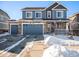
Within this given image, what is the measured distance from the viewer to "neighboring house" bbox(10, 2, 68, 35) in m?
3.04

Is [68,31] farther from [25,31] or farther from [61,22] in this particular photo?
[25,31]

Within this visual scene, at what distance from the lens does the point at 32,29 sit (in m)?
3.18

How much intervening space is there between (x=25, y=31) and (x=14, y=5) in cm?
48

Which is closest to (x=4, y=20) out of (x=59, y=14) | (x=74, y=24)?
(x=59, y=14)

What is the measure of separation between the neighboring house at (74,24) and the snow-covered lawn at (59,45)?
10 cm

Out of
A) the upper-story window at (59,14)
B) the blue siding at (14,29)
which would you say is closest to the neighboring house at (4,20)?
the blue siding at (14,29)

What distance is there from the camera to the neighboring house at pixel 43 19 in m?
3.04

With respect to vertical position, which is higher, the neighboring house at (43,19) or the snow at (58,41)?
the neighboring house at (43,19)

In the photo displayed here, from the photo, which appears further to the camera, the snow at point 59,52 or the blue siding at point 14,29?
the blue siding at point 14,29

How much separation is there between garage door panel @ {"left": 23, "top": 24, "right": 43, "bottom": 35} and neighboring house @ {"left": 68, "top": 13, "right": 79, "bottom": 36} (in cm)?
51

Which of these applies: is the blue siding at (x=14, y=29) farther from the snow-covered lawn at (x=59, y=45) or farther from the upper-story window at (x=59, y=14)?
the upper-story window at (x=59, y=14)

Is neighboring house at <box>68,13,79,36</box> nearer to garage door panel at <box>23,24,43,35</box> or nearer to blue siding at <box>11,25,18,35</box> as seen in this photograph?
garage door panel at <box>23,24,43,35</box>

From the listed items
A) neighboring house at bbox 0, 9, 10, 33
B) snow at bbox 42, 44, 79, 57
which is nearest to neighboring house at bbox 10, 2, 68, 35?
neighboring house at bbox 0, 9, 10, 33

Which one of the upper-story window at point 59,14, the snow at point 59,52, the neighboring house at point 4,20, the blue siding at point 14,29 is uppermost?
the upper-story window at point 59,14
